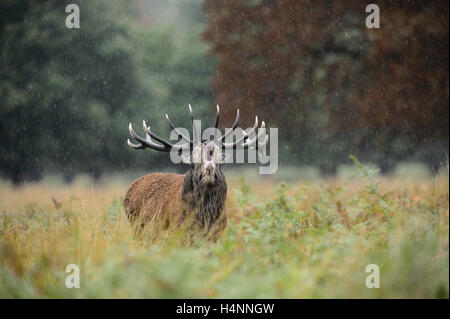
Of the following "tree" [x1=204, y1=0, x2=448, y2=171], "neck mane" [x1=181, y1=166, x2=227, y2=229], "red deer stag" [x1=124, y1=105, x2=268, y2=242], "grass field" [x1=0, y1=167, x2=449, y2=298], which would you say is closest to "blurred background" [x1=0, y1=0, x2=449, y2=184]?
"tree" [x1=204, y1=0, x2=448, y2=171]

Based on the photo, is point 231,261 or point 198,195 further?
point 198,195

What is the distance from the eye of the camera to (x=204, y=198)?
6277mm

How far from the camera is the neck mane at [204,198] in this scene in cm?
620

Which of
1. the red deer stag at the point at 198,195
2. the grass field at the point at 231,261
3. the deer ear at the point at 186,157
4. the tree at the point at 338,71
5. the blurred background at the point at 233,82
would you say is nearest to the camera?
the grass field at the point at 231,261

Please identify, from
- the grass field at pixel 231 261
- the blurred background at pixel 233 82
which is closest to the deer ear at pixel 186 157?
the grass field at pixel 231 261

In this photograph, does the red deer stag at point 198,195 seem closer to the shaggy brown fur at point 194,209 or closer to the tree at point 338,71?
the shaggy brown fur at point 194,209

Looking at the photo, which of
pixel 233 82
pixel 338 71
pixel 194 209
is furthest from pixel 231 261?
pixel 233 82

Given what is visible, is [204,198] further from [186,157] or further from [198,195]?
[186,157]

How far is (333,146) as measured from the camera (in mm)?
15945

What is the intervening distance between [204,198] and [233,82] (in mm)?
8925

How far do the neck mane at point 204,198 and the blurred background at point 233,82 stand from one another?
23.5 feet

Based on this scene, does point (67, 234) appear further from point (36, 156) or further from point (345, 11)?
point (36, 156)

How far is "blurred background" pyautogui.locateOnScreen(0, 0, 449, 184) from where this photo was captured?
11797 mm
